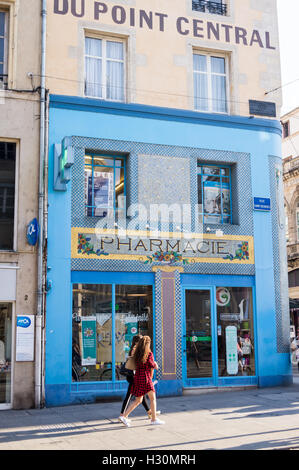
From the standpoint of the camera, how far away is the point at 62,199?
1384 cm

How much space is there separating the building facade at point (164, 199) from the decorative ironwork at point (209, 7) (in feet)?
0.14

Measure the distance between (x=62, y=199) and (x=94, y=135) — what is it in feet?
6.26

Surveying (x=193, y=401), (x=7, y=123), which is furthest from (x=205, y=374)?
(x=7, y=123)

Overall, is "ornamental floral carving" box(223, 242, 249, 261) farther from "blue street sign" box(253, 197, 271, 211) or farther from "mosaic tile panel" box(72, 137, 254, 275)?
"blue street sign" box(253, 197, 271, 211)

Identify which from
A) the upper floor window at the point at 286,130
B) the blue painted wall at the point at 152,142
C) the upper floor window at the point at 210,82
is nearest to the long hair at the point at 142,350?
the blue painted wall at the point at 152,142

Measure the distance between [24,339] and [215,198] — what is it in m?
6.43

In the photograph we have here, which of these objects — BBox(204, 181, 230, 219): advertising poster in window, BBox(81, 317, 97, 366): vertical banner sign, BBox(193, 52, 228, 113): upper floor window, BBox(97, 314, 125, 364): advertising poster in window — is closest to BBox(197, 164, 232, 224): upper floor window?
BBox(204, 181, 230, 219): advertising poster in window

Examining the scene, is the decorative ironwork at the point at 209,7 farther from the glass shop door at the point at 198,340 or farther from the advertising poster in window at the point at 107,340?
the advertising poster in window at the point at 107,340

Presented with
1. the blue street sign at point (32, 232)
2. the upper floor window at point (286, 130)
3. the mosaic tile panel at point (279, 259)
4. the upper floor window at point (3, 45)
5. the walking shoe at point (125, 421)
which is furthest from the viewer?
the upper floor window at point (286, 130)

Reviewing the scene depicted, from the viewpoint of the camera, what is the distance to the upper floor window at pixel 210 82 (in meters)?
16.0

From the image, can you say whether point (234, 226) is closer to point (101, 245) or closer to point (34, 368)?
point (101, 245)

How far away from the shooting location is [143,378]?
10508mm

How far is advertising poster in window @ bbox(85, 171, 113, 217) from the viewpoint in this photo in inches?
570

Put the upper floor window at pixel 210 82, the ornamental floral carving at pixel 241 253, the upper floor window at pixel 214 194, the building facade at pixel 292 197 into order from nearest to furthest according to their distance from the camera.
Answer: the ornamental floral carving at pixel 241 253 < the upper floor window at pixel 214 194 < the upper floor window at pixel 210 82 < the building facade at pixel 292 197
